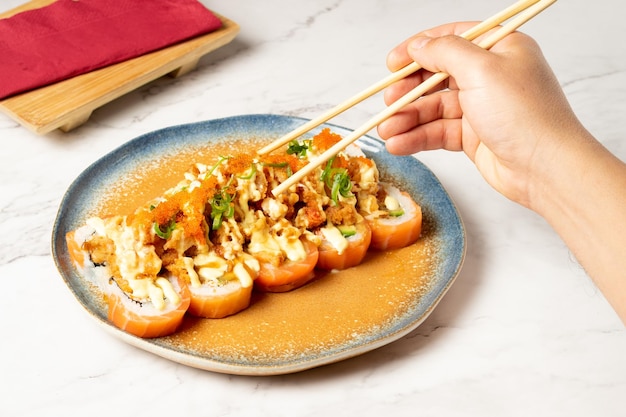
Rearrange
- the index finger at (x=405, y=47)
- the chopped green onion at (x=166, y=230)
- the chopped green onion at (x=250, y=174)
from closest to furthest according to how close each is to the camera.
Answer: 1. the chopped green onion at (x=166, y=230)
2. the chopped green onion at (x=250, y=174)
3. the index finger at (x=405, y=47)

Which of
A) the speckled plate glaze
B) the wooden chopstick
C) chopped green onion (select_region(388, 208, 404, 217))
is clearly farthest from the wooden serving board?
chopped green onion (select_region(388, 208, 404, 217))

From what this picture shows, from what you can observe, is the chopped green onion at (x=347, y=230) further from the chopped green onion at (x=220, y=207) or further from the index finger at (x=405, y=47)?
the index finger at (x=405, y=47)

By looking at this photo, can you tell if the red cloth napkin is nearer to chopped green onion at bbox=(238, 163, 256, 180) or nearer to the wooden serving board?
the wooden serving board

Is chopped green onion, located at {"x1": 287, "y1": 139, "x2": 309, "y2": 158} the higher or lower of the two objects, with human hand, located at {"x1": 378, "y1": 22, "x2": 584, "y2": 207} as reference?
lower

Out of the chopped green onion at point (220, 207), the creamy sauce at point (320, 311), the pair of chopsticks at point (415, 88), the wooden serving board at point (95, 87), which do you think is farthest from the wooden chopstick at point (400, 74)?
the wooden serving board at point (95, 87)

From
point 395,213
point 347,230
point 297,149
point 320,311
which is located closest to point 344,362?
point 320,311

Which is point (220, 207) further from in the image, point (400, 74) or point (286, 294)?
point (400, 74)
